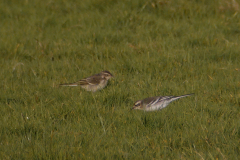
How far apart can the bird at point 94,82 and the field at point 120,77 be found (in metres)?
0.15

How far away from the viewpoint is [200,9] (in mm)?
12445

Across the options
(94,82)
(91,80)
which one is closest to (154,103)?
(94,82)

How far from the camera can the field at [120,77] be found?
5.03 m

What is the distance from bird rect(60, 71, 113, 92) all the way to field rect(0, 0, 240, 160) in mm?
147

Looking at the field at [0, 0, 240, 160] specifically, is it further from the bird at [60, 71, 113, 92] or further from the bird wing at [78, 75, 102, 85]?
the bird wing at [78, 75, 102, 85]

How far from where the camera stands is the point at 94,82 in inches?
313

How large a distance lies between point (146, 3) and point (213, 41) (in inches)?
141

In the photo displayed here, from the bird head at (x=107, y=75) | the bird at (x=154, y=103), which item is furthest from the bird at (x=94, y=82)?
the bird at (x=154, y=103)

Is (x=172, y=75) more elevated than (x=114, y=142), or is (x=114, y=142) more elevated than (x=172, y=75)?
(x=114, y=142)

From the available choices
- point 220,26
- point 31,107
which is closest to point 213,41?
point 220,26

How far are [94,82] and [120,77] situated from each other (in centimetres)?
72

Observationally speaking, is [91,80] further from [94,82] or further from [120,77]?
[120,77]

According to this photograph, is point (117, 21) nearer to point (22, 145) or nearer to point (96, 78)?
point (96, 78)

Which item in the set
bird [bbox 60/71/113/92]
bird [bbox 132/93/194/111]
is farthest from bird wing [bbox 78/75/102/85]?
bird [bbox 132/93/194/111]
